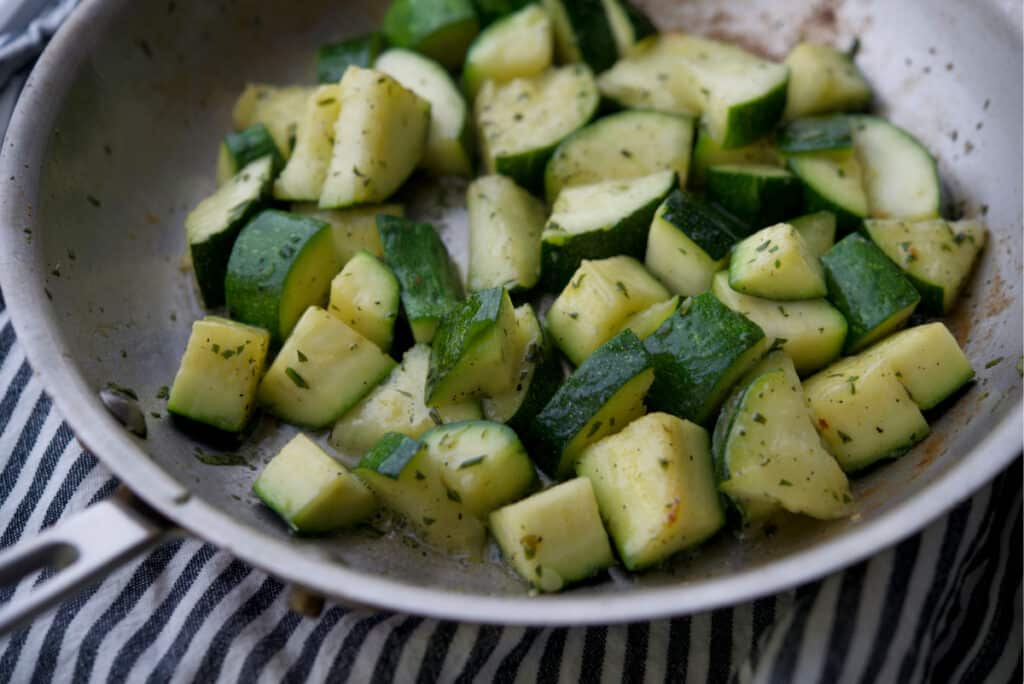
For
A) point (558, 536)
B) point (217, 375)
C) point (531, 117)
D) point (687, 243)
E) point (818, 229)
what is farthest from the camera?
point (531, 117)

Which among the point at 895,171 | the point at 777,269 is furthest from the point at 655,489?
the point at 895,171

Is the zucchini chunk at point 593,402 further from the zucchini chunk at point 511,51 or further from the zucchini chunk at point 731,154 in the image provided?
the zucchini chunk at point 511,51

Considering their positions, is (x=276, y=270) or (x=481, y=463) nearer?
(x=481, y=463)

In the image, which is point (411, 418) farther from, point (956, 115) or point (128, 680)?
point (956, 115)

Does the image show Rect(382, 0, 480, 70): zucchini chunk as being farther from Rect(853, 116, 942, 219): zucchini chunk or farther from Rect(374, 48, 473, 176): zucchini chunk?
Rect(853, 116, 942, 219): zucchini chunk

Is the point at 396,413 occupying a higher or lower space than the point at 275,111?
lower

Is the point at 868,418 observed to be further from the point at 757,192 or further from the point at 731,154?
the point at 731,154

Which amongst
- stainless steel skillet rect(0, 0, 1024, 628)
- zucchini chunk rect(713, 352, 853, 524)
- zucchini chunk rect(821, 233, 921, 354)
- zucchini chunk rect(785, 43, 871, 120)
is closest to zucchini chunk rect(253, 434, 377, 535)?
stainless steel skillet rect(0, 0, 1024, 628)

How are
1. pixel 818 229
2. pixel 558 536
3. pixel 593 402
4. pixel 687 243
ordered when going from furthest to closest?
pixel 818 229 → pixel 687 243 → pixel 593 402 → pixel 558 536

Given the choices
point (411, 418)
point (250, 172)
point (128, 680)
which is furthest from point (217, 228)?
point (128, 680)
